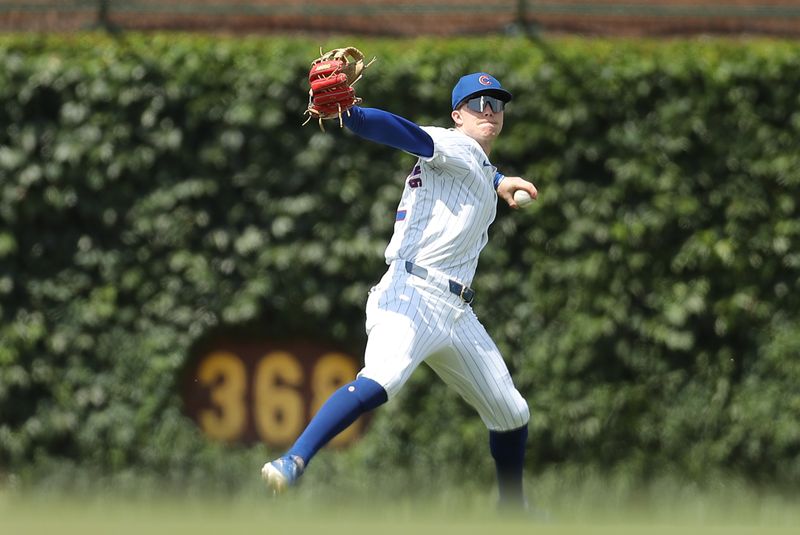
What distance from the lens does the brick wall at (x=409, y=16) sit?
8.74 meters

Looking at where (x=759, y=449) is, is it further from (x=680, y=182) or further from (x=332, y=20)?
(x=332, y=20)

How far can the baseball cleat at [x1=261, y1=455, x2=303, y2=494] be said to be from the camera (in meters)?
4.68

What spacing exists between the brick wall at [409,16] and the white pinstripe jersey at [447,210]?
3514 mm

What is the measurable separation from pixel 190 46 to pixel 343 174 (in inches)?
46.7

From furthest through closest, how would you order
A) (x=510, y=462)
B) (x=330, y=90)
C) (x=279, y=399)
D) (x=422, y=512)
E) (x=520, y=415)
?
(x=279, y=399)
(x=422, y=512)
(x=510, y=462)
(x=520, y=415)
(x=330, y=90)

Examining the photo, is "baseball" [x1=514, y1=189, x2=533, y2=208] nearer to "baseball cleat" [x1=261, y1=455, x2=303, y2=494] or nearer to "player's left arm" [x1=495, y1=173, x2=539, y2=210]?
"player's left arm" [x1=495, y1=173, x2=539, y2=210]

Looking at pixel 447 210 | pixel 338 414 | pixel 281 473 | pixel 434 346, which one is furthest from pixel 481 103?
pixel 281 473

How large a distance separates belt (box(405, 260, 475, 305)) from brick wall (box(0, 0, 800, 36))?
3690 millimetres

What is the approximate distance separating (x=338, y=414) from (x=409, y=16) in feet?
14.9

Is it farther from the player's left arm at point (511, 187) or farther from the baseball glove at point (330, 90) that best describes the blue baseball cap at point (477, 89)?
the baseball glove at point (330, 90)

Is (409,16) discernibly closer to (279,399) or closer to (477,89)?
(279,399)

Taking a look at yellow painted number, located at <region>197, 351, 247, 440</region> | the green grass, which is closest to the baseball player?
the green grass

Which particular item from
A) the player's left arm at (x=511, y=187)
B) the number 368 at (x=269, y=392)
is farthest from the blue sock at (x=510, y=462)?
the number 368 at (x=269, y=392)

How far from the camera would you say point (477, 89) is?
5.45 m
